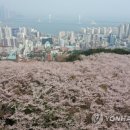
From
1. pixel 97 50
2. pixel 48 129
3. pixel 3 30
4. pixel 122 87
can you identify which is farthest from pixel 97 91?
pixel 3 30

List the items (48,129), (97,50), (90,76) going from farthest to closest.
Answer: (97,50)
(90,76)
(48,129)

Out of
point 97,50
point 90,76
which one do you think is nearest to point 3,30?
point 97,50

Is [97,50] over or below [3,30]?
over

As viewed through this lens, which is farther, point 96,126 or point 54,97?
point 54,97

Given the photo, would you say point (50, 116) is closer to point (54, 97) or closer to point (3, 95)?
point (54, 97)

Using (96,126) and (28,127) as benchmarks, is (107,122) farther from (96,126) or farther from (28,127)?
(28,127)

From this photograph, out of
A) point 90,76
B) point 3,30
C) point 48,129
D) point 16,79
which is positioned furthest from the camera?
point 3,30
